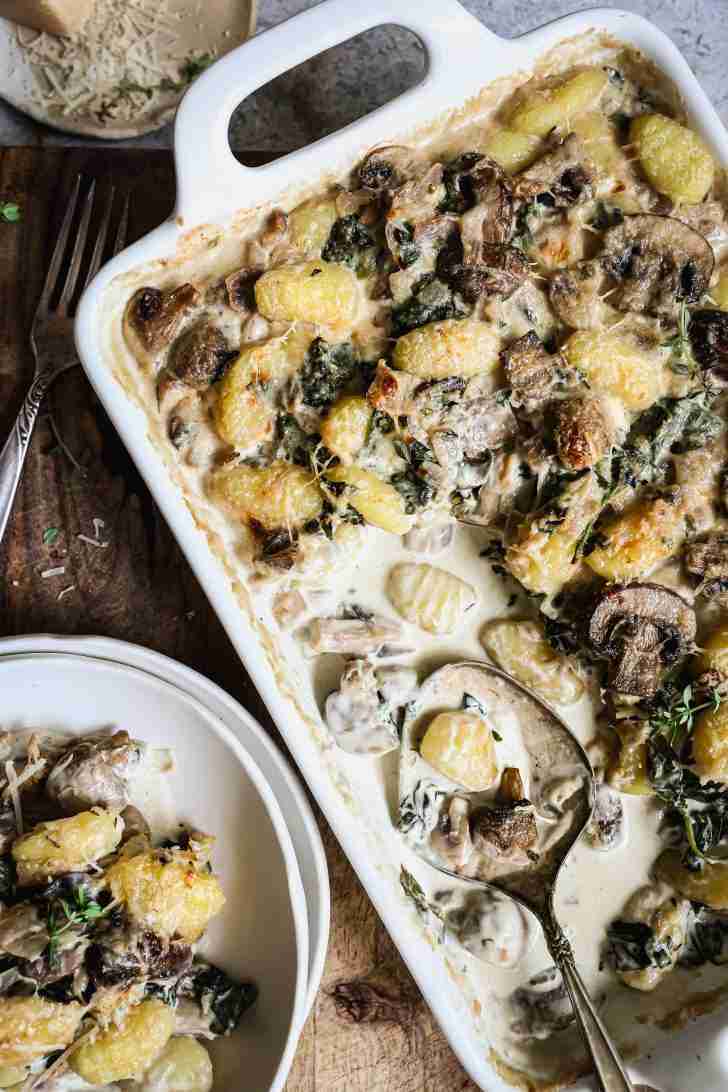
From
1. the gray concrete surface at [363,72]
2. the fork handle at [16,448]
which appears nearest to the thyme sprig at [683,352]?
the gray concrete surface at [363,72]

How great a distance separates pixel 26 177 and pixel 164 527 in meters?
0.98

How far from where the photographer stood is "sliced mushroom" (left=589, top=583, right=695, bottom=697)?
227 cm

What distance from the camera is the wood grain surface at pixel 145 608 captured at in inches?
101

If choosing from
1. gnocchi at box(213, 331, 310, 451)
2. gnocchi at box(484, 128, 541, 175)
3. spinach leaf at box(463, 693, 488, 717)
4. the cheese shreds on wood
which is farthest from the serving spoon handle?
the cheese shreds on wood

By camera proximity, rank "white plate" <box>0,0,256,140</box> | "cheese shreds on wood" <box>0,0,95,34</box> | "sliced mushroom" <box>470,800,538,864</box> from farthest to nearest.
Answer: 1. "white plate" <box>0,0,256,140</box>
2. "cheese shreds on wood" <box>0,0,95,34</box>
3. "sliced mushroom" <box>470,800,538,864</box>

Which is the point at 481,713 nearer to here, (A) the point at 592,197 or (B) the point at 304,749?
(B) the point at 304,749

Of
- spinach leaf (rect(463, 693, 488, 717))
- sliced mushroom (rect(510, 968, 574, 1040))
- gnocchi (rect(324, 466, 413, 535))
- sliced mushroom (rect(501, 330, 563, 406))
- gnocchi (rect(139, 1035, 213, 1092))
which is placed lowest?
gnocchi (rect(139, 1035, 213, 1092))

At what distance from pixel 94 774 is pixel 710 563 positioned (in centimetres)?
145

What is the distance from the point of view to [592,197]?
92.8 inches

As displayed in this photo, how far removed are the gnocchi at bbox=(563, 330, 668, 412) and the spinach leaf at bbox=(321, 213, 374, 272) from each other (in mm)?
505

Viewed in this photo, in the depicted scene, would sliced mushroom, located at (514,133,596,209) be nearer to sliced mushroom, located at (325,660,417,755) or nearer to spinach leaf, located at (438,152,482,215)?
spinach leaf, located at (438,152,482,215)

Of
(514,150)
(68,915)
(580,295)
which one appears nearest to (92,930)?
(68,915)

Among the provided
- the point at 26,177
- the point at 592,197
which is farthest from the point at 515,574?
the point at 26,177

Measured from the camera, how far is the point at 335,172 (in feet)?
7.77
